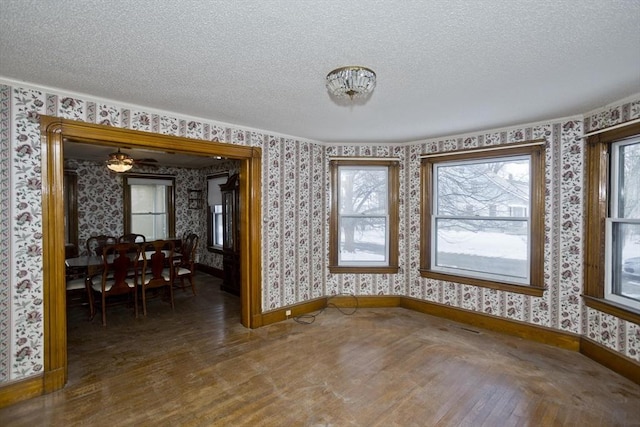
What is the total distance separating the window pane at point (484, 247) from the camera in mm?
3658

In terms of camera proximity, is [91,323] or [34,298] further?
[91,323]

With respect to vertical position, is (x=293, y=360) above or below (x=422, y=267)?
below

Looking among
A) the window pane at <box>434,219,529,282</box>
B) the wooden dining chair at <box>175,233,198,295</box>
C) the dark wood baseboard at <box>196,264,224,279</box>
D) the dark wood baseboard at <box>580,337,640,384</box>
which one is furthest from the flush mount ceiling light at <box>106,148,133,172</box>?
the dark wood baseboard at <box>580,337,640,384</box>

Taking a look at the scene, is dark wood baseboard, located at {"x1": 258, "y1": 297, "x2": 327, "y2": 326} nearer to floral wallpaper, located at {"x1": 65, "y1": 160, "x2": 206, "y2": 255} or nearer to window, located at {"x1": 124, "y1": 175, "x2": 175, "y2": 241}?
window, located at {"x1": 124, "y1": 175, "x2": 175, "y2": 241}

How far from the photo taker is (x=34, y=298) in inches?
95.8

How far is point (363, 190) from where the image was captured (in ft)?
15.3

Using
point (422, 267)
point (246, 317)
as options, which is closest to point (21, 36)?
point (246, 317)

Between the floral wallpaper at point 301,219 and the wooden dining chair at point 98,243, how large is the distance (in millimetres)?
500

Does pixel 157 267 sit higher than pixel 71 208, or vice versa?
pixel 71 208

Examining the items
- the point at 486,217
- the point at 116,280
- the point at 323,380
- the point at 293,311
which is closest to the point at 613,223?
the point at 486,217

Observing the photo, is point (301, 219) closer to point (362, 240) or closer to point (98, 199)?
point (362, 240)

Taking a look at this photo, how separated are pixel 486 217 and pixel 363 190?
1633 mm

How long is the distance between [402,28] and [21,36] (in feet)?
6.64

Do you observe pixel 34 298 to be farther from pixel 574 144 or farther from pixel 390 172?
pixel 574 144
